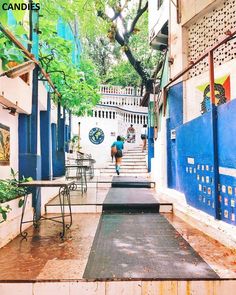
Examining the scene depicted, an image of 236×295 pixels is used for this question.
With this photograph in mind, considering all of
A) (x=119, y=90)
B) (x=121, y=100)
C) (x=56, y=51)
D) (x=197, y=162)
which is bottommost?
(x=197, y=162)

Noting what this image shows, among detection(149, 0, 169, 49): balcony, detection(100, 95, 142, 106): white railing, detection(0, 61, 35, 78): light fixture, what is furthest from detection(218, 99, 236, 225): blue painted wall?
detection(100, 95, 142, 106): white railing

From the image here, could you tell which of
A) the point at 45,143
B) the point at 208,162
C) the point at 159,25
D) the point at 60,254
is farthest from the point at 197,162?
the point at 159,25

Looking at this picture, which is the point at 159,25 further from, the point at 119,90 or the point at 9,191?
the point at 119,90

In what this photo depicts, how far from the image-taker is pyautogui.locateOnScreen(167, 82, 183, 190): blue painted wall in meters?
7.26

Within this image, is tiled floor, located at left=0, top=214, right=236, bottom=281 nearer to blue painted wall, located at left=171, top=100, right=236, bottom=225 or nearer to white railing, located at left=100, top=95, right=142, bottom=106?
blue painted wall, located at left=171, top=100, right=236, bottom=225

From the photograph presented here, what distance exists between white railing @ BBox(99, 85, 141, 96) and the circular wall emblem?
4217 millimetres

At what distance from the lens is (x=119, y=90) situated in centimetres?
2373

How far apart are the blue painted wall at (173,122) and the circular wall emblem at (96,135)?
1176cm

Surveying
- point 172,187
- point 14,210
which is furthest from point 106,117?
point 14,210

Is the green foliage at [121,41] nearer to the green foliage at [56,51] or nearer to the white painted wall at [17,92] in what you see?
the green foliage at [56,51]

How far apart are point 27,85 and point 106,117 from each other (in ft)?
46.8

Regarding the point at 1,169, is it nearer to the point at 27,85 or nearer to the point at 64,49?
the point at 27,85

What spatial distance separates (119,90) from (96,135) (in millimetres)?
5768

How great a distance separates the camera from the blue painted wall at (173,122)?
7258 millimetres
